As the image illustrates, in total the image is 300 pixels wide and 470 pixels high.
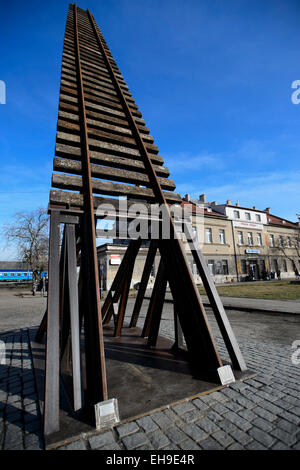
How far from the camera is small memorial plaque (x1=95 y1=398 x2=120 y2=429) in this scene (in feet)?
6.14

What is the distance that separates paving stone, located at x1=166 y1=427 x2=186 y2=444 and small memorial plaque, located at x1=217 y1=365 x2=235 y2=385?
0.90m

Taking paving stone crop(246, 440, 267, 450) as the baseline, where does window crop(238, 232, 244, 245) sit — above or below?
above

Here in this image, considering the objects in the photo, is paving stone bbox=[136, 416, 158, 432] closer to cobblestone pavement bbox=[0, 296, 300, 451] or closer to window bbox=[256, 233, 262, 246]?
cobblestone pavement bbox=[0, 296, 300, 451]

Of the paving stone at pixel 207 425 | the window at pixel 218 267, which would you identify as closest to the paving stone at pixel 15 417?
the paving stone at pixel 207 425

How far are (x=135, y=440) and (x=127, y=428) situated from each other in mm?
168

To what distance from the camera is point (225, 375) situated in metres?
2.57

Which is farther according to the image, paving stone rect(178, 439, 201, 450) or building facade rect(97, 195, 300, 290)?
building facade rect(97, 195, 300, 290)

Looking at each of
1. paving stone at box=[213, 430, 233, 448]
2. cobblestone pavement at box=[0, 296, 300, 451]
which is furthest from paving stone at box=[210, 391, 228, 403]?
paving stone at box=[213, 430, 233, 448]

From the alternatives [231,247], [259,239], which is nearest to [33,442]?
[231,247]

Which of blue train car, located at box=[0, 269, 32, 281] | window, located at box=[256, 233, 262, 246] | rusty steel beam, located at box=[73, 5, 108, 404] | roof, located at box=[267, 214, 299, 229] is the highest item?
roof, located at box=[267, 214, 299, 229]

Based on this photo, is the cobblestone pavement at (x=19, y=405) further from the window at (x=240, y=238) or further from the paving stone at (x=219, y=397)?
the window at (x=240, y=238)

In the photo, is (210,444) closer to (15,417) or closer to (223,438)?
(223,438)

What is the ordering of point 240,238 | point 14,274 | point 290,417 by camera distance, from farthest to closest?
1. point 14,274
2. point 240,238
3. point 290,417

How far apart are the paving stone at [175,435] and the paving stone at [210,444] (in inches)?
6.1
